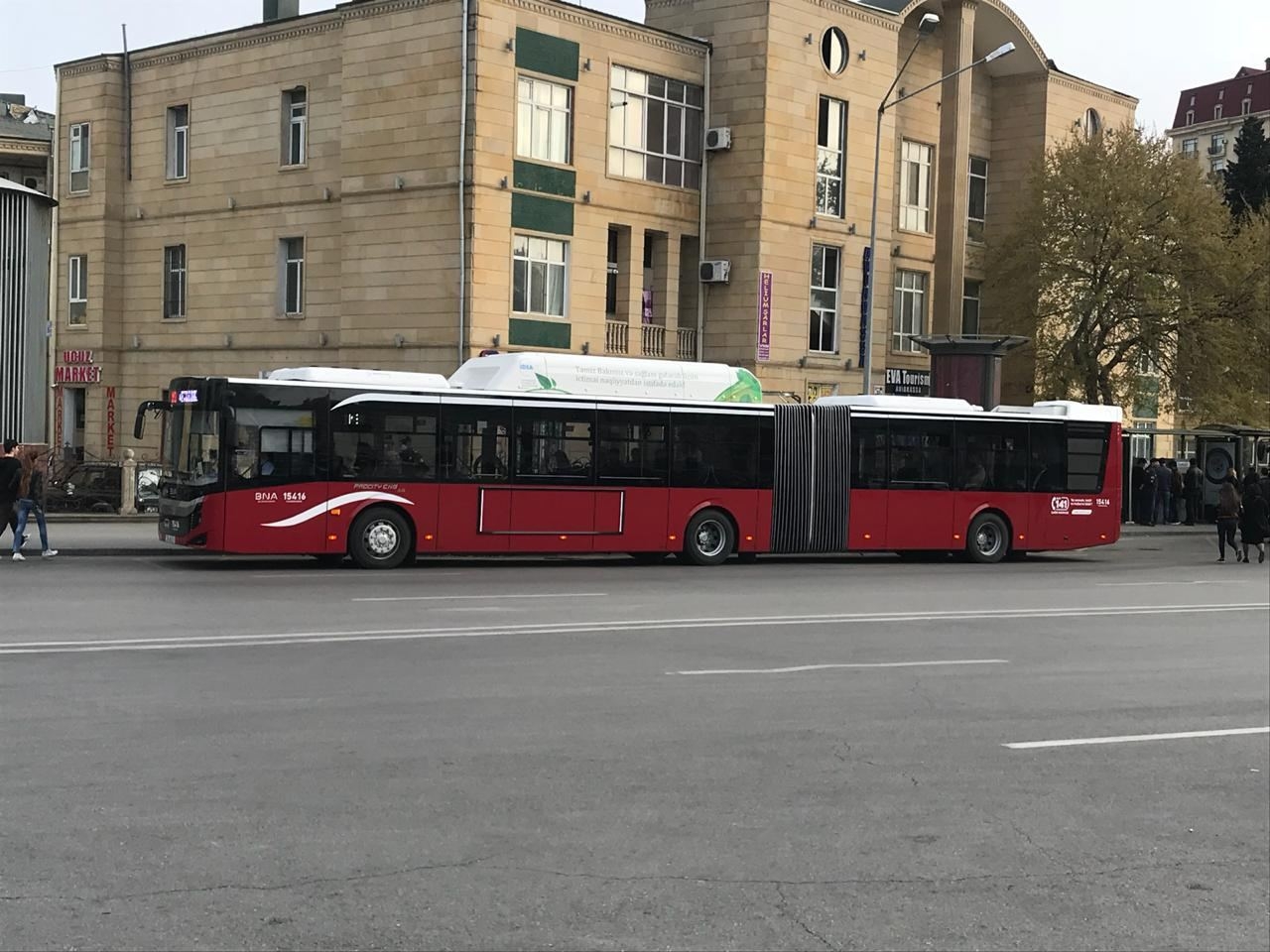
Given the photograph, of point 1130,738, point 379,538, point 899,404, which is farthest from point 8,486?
point 1130,738

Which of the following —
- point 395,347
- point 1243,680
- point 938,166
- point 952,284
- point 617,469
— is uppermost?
point 938,166

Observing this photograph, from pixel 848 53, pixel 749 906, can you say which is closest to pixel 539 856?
pixel 749 906

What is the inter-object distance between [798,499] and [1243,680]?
13011 mm

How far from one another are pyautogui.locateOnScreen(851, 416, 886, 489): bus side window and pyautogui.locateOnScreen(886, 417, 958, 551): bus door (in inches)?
7.2

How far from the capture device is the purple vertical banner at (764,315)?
37.6 m

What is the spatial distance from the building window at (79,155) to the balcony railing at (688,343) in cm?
1715

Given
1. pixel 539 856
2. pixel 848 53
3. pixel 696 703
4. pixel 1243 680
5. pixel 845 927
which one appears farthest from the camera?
pixel 848 53

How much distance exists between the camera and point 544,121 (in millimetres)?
34781

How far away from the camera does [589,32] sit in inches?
1388

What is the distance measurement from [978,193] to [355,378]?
3145 cm

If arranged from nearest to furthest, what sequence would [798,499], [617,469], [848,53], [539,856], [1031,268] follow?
[539,856], [617,469], [798,499], [848,53], [1031,268]

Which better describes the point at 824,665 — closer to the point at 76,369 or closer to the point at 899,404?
the point at 899,404

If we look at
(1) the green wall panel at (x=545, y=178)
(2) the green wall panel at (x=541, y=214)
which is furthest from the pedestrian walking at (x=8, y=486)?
(1) the green wall panel at (x=545, y=178)

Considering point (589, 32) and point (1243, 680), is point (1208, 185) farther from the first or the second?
point (1243, 680)
